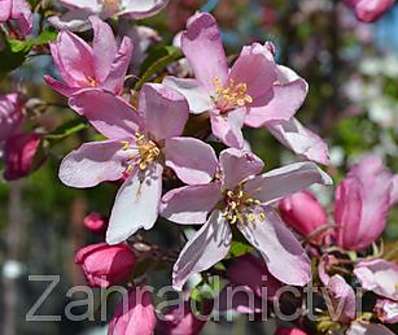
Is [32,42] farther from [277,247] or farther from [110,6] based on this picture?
[277,247]

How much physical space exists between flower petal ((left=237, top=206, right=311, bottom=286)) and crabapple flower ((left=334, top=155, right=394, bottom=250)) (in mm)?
136

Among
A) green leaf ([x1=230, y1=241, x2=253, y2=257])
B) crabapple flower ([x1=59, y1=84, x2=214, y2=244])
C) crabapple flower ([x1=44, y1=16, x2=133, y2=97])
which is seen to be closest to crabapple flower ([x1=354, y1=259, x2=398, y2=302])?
green leaf ([x1=230, y1=241, x2=253, y2=257])

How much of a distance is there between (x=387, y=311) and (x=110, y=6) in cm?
47

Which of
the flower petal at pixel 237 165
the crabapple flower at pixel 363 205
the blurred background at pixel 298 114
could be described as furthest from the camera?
the blurred background at pixel 298 114

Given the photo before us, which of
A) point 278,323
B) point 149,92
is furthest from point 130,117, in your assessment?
point 278,323

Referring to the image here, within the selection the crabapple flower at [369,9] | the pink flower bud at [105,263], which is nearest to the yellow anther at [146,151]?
the pink flower bud at [105,263]

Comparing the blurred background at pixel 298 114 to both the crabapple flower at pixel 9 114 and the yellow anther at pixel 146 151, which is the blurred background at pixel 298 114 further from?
the yellow anther at pixel 146 151

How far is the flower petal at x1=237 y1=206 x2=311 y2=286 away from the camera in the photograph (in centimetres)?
100

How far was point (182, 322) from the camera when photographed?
3.59 feet

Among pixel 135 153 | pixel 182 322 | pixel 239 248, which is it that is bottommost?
pixel 182 322

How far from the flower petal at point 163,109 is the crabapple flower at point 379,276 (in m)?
0.28

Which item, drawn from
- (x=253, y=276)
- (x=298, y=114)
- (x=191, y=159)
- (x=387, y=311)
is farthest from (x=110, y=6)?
(x=298, y=114)

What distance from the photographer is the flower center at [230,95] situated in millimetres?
1002

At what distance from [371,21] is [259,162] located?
1.36 ft
